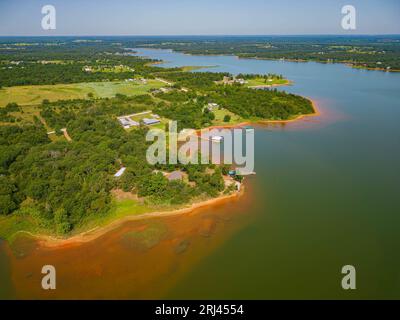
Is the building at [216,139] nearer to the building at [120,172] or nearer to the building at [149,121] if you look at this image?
the building at [149,121]

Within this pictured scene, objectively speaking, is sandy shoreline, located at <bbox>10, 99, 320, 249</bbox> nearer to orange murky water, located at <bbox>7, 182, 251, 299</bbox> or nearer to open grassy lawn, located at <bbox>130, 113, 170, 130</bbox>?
orange murky water, located at <bbox>7, 182, 251, 299</bbox>

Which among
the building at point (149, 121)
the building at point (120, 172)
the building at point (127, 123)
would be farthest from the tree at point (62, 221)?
the building at point (149, 121)

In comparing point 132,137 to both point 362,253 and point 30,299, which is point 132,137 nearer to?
point 30,299

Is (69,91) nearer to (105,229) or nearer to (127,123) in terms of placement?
(127,123)

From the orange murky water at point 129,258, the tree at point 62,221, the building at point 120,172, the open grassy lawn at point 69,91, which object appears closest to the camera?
the orange murky water at point 129,258

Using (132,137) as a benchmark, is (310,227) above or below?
below

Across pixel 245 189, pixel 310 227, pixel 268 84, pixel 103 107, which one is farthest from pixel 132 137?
pixel 268 84

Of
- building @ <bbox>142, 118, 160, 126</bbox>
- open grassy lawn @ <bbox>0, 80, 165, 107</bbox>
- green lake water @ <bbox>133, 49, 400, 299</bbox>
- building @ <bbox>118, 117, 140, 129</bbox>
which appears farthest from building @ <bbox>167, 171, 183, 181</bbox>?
open grassy lawn @ <bbox>0, 80, 165, 107</bbox>

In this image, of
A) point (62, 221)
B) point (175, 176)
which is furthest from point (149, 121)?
point (62, 221)
